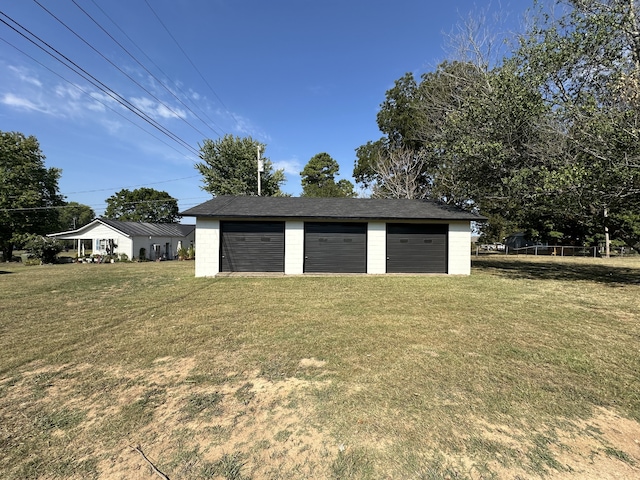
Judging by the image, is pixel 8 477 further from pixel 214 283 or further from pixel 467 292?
pixel 467 292

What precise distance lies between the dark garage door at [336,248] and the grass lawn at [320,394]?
21.1ft

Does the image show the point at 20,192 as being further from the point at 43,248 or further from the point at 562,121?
the point at 562,121

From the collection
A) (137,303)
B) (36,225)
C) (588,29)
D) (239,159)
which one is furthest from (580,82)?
(36,225)

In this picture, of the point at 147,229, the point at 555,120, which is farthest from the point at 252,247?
the point at 147,229

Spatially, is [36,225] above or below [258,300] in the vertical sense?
above

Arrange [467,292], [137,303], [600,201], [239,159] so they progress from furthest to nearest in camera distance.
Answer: [239,159] → [600,201] → [467,292] → [137,303]

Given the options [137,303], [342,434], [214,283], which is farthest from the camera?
[214,283]

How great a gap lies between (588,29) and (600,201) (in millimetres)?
5258

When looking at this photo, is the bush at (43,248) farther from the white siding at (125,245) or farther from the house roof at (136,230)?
the white siding at (125,245)

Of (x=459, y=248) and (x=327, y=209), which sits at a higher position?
(x=327, y=209)

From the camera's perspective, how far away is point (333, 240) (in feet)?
42.2

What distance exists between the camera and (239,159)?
2662cm

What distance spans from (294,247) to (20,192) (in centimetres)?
2848

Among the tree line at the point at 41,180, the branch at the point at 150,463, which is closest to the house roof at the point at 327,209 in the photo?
the branch at the point at 150,463
